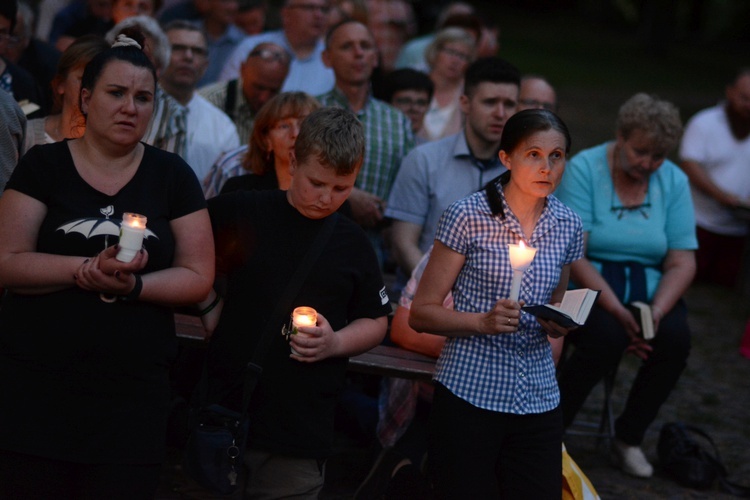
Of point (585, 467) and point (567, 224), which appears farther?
point (585, 467)

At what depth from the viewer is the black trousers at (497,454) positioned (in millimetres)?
3859

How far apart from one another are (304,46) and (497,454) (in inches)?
207

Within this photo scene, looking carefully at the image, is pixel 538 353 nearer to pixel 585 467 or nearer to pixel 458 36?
pixel 585 467

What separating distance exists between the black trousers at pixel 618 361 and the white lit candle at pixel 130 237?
130 inches

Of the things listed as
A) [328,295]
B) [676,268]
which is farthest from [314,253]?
[676,268]

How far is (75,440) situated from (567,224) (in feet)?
6.42

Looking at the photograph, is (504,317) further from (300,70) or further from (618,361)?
(300,70)

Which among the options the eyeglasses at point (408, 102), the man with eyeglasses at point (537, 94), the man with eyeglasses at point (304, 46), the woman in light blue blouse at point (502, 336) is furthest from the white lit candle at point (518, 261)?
the man with eyeglasses at point (304, 46)

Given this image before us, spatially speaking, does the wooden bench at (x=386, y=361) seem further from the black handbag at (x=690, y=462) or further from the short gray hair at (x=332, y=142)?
the black handbag at (x=690, y=462)

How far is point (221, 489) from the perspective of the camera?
357cm

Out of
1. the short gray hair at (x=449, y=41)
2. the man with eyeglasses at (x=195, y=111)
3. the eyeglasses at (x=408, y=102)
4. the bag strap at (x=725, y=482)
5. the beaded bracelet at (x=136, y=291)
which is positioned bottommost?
the bag strap at (x=725, y=482)

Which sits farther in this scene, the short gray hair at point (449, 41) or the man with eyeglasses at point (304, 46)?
the short gray hair at point (449, 41)

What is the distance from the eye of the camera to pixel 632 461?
19.5 feet

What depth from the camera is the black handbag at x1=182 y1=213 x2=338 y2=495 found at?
3531mm
